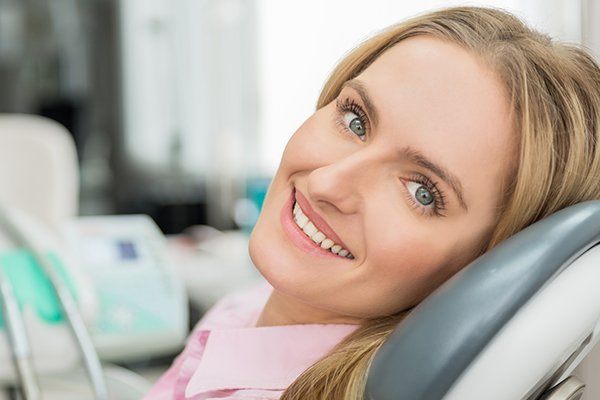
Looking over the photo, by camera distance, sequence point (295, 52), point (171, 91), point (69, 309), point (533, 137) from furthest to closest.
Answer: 1. point (171, 91)
2. point (295, 52)
3. point (69, 309)
4. point (533, 137)

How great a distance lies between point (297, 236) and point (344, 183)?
9 cm

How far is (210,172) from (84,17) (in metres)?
0.72

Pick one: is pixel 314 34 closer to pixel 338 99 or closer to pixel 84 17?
pixel 84 17

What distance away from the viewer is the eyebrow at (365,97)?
87 centimetres

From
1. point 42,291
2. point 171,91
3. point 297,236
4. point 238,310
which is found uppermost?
point 297,236

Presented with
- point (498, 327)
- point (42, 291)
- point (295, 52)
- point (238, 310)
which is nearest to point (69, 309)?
point (42, 291)

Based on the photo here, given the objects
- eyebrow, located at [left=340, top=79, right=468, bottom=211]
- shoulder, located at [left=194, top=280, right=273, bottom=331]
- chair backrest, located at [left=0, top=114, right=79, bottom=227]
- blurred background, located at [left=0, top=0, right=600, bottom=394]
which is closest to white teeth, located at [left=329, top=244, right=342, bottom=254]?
eyebrow, located at [left=340, top=79, right=468, bottom=211]

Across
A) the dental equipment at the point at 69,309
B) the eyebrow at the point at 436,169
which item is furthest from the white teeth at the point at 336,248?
the dental equipment at the point at 69,309

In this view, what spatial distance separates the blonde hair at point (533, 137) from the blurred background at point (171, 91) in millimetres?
2183

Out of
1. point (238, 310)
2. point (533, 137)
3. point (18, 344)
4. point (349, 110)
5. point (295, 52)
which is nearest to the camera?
point (533, 137)

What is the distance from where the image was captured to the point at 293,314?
97cm

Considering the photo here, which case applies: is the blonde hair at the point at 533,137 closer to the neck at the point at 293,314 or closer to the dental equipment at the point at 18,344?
the neck at the point at 293,314

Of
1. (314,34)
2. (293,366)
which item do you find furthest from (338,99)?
(314,34)

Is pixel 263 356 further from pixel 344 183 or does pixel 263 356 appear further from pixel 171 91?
pixel 171 91
